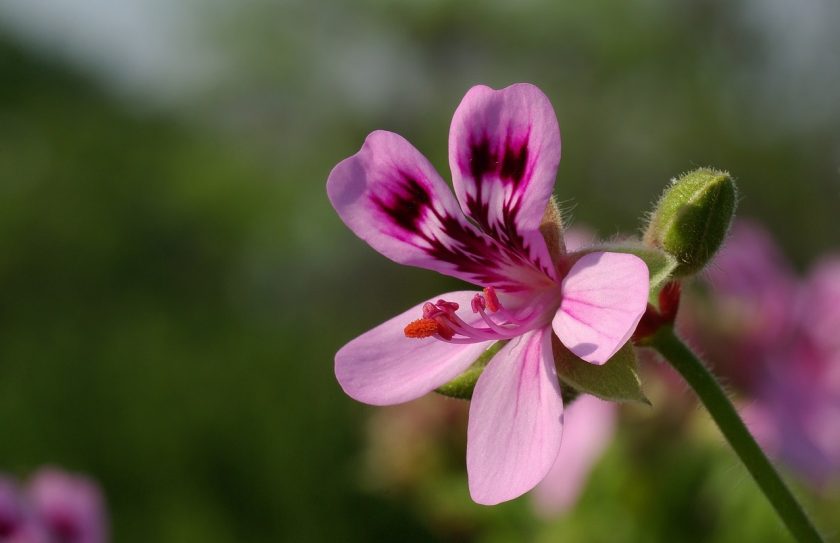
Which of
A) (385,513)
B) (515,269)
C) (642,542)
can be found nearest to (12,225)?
(385,513)

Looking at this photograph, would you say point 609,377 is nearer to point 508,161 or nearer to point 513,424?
point 513,424

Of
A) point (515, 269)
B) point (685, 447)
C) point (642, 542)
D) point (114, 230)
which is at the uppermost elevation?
point (515, 269)

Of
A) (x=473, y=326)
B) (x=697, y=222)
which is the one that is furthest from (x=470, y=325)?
(x=697, y=222)

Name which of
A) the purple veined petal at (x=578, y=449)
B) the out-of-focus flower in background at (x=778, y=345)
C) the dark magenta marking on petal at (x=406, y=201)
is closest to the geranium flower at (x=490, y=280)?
the dark magenta marking on petal at (x=406, y=201)

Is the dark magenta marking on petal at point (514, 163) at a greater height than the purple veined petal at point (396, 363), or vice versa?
the dark magenta marking on petal at point (514, 163)

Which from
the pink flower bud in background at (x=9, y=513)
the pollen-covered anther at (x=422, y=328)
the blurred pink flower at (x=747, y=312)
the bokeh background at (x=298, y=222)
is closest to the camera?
the pollen-covered anther at (x=422, y=328)

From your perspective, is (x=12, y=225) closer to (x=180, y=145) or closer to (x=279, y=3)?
(x=180, y=145)

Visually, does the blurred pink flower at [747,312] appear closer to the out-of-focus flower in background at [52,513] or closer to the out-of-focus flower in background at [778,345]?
the out-of-focus flower in background at [778,345]
